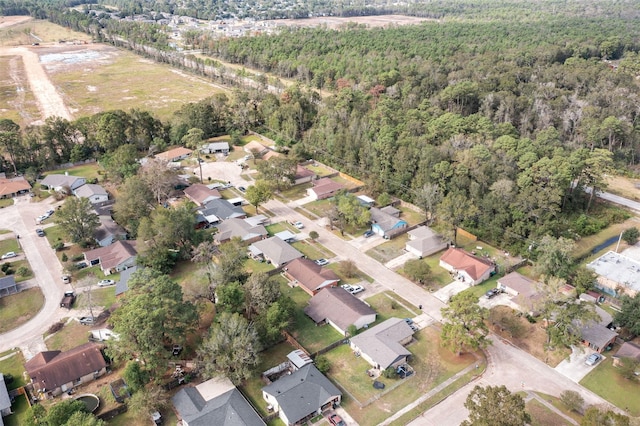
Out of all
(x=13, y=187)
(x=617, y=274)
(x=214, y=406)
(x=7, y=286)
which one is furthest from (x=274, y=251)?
(x=13, y=187)

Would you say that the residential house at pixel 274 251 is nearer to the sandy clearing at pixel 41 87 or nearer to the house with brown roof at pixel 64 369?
the house with brown roof at pixel 64 369

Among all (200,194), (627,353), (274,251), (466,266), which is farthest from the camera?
(200,194)

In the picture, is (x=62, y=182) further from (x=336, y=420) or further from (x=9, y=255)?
(x=336, y=420)

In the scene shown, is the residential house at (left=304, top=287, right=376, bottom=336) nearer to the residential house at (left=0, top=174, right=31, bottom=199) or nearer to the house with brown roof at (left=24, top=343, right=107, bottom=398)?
the house with brown roof at (left=24, top=343, right=107, bottom=398)

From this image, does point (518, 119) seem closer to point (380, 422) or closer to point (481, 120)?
point (481, 120)

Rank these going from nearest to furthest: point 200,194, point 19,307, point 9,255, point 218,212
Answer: point 19,307
point 9,255
point 218,212
point 200,194

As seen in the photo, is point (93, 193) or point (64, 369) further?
point (93, 193)

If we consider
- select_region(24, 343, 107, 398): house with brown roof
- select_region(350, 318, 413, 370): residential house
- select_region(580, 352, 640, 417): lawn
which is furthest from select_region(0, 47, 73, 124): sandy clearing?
select_region(580, 352, 640, 417): lawn
